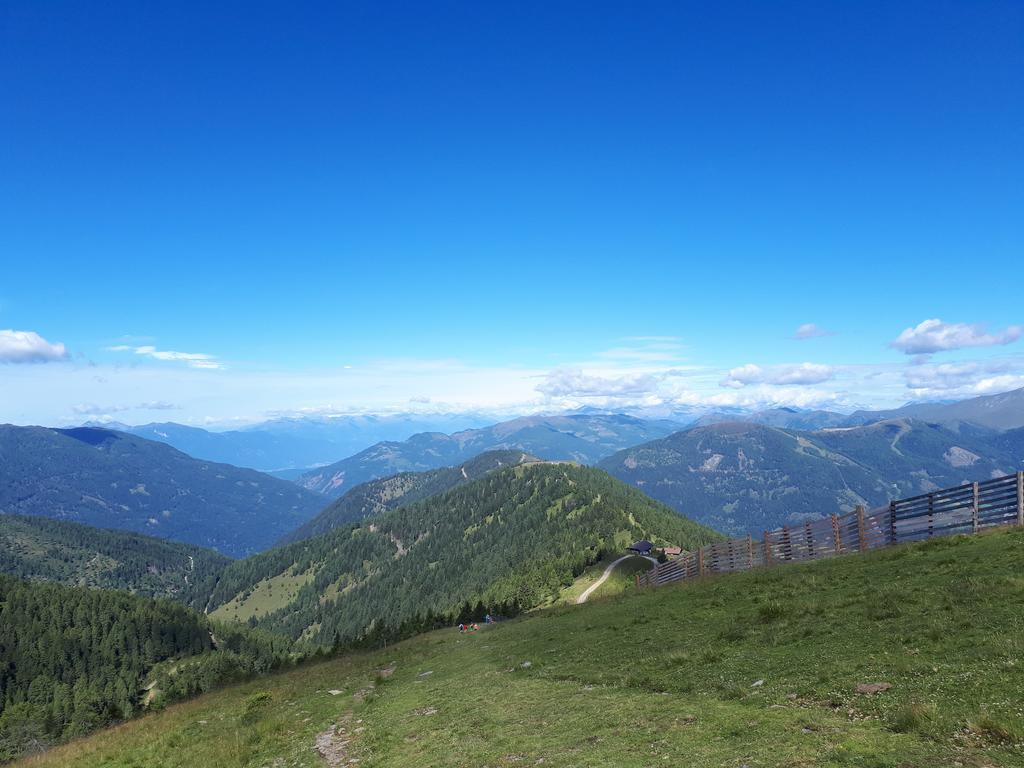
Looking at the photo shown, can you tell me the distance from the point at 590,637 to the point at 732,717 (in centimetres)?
1585

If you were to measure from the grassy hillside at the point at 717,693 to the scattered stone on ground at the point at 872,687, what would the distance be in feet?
0.56

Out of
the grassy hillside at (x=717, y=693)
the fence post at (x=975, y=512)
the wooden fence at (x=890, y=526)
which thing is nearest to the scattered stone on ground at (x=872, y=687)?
the grassy hillside at (x=717, y=693)

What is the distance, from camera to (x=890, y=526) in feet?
101

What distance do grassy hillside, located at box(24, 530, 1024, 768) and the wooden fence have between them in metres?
3.82

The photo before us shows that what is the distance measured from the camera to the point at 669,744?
473 inches

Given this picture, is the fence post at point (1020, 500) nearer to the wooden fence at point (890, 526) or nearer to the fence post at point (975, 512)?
the wooden fence at point (890, 526)

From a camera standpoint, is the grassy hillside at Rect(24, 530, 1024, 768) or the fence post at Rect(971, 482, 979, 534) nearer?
the grassy hillside at Rect(24, 530, 1024, 768)

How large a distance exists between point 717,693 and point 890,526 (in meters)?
22.2

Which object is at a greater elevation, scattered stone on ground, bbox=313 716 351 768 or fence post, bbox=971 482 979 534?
fence post, bbox=971 482 979 534

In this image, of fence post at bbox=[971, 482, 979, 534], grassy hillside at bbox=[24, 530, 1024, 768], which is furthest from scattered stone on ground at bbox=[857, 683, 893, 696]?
fence post at bbox=[971, 482, 979, 534]

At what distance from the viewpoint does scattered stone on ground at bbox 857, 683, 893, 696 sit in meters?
12.4

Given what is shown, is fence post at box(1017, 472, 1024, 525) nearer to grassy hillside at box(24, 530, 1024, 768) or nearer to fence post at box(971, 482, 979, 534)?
fence post at box(971, 482, 979, 534)

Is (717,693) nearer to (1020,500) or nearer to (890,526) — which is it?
(1020,500)

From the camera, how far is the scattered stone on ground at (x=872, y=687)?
1241 cm
